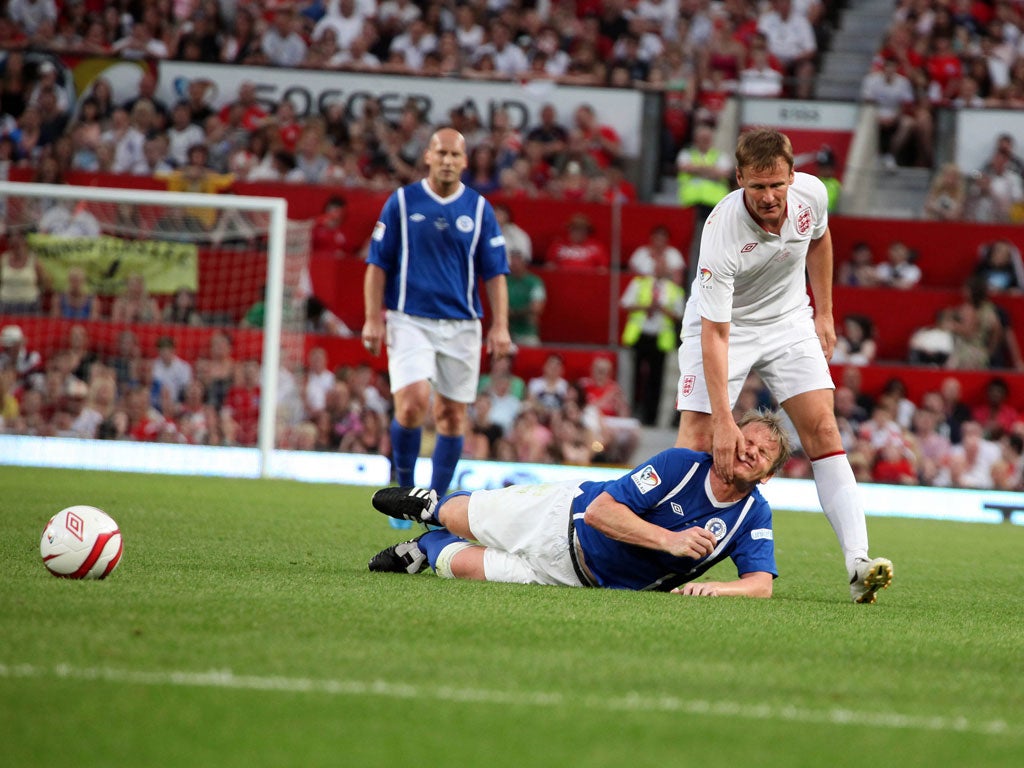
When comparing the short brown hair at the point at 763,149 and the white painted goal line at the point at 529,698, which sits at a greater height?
the short brown hair at the point at 763,149

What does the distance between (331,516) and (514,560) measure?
3.48 m

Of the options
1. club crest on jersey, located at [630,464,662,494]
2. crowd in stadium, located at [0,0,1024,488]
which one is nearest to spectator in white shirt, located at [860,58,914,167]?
crowd in stadium, located at [0,0,1024,488]

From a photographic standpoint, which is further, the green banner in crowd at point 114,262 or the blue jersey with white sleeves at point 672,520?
the green banner in crowd at point 114,262

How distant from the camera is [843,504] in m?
6.27

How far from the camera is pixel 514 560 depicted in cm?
604

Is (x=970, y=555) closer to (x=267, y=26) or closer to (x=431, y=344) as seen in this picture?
(x=431, y=344)

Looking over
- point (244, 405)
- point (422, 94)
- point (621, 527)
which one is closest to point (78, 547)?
point (621, 527)

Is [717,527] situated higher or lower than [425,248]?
lower

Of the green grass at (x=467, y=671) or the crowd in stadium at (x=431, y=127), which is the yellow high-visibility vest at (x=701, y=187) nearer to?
the crowd in stadium at (x=431, y=127)

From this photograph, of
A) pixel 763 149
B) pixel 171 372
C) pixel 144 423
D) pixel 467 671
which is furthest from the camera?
pixel 171 372

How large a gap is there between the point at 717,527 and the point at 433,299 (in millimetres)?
3574

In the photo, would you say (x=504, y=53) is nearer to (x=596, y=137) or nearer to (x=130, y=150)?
(x=596, y=137)

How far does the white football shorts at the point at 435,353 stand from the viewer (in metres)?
8.75

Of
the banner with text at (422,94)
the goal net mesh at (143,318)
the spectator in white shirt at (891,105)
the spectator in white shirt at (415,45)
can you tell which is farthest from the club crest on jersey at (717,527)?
the spectator in white shirt at (415,45)
